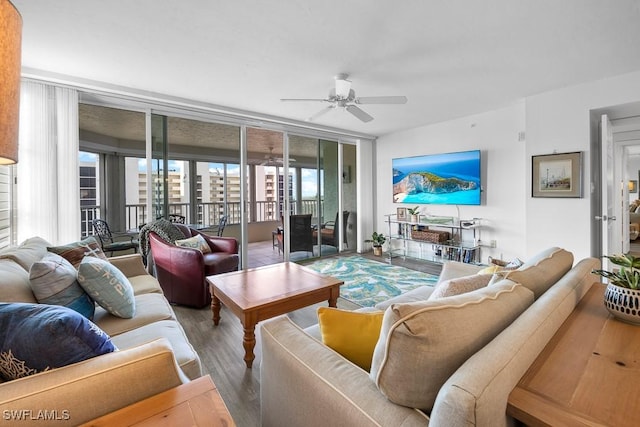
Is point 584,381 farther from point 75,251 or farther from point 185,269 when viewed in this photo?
point 185,269

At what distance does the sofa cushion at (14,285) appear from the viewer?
133 cm

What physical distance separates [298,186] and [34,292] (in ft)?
14.4

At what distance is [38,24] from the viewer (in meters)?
2.07

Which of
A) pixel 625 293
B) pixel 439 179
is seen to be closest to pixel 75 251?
pixel 625 293

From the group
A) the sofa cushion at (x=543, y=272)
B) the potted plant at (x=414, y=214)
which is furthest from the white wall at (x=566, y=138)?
the sofa cushion at (x=543, y=272)

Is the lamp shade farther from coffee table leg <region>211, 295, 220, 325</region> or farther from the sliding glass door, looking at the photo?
the sliding glass door

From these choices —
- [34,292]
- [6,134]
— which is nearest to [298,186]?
[34,292]

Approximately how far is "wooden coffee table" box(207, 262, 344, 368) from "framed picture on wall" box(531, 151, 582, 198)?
2.91 m

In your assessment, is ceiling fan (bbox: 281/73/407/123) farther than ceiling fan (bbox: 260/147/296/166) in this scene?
No

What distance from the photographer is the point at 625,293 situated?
107 centimetres

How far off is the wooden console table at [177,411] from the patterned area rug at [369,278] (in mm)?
2361

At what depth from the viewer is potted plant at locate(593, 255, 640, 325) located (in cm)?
105

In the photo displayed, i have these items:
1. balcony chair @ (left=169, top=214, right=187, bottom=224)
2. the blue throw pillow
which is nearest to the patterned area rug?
balcony chair @ (left=169, top=214, right=187, bottom=224)

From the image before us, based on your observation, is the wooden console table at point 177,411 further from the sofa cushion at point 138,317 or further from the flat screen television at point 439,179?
the flat screen television at point 439,179
